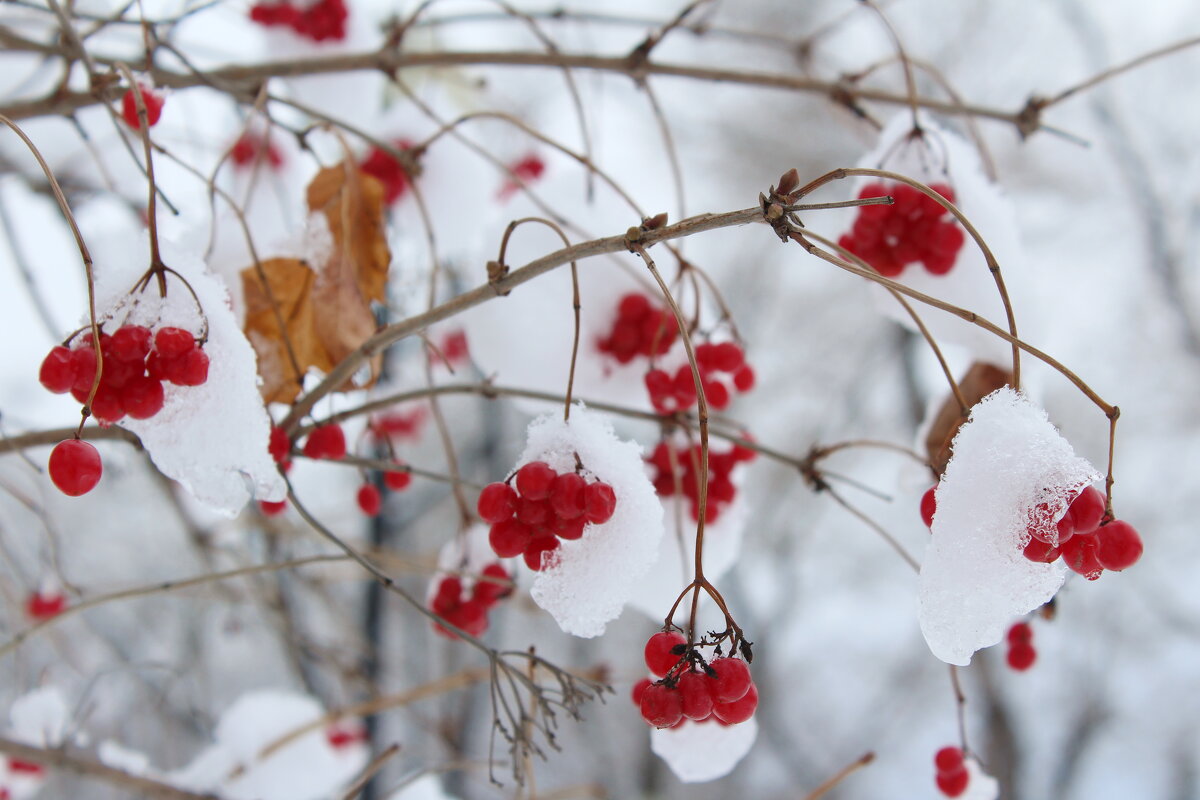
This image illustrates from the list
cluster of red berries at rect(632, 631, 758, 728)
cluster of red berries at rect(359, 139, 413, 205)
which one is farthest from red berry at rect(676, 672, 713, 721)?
cluster of red berries at rect(359, 139, 413, 205)

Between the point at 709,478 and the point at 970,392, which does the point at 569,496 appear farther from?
the point at 970,392

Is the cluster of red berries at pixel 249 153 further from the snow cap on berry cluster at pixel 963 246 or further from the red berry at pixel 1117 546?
the red berry at pixel 1117 546

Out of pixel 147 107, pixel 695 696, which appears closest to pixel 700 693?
pixel 695 696

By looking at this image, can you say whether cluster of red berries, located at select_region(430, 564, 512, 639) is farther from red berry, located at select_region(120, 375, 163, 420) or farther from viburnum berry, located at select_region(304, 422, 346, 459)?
red berry, located at select_region(120, 375, 163, 420)

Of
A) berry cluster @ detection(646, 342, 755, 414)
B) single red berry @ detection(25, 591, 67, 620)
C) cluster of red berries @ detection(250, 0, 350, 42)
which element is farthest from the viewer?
single red berry @ detection(25, 591, 67, 620)

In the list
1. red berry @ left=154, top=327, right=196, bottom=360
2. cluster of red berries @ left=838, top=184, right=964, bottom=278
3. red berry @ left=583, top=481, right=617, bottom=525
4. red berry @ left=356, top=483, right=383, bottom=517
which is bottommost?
red berry @ left=583, top=481, right=617, bottom=525

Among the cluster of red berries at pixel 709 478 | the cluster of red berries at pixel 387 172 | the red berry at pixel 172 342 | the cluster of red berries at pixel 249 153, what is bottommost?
the red berry at pixel 172 342

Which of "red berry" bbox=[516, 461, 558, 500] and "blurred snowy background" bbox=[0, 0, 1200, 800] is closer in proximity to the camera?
"red berry" bbox=[516, 461, 558, 500]

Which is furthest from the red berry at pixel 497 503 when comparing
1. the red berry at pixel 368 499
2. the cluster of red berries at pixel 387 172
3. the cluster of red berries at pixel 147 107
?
the cluster of red berries at pixel 387 172
